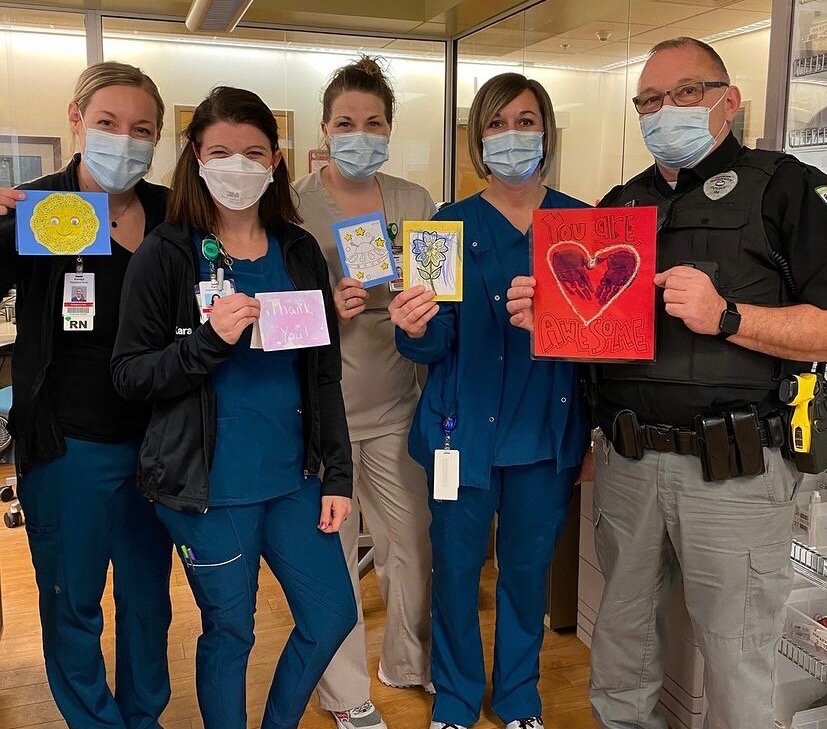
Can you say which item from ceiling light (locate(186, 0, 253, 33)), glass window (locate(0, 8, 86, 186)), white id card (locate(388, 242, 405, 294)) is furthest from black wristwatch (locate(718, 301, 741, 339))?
glass window (locate(0, 8, 86, 186))

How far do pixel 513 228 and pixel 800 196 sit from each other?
73 centimetres

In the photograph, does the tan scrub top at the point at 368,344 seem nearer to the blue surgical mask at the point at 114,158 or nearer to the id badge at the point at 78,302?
the blue surgical mask at the point at 114,158

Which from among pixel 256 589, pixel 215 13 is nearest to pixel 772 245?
pixel 256 589

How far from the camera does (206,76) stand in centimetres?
476

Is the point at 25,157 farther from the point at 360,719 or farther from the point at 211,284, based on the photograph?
the point at 360,719

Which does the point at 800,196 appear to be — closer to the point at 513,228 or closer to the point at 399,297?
the point at 513,228

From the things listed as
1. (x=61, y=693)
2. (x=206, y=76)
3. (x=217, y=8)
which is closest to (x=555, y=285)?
(x=61, y=693)

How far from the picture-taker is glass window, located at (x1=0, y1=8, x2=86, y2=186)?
435 cm

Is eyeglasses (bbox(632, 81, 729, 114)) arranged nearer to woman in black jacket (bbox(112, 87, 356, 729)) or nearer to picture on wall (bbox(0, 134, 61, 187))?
woman in black jacket (bbox(112, 87, 356, 729))

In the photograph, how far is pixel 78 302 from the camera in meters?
1.93

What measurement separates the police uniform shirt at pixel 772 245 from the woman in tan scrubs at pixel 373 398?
0.71 metres

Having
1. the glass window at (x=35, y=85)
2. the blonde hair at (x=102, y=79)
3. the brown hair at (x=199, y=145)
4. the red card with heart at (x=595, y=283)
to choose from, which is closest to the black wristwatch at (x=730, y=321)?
the red card with heart at (x=595, y=283)

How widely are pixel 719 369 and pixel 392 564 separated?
4.22 ft

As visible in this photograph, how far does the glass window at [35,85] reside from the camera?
4352 mm
